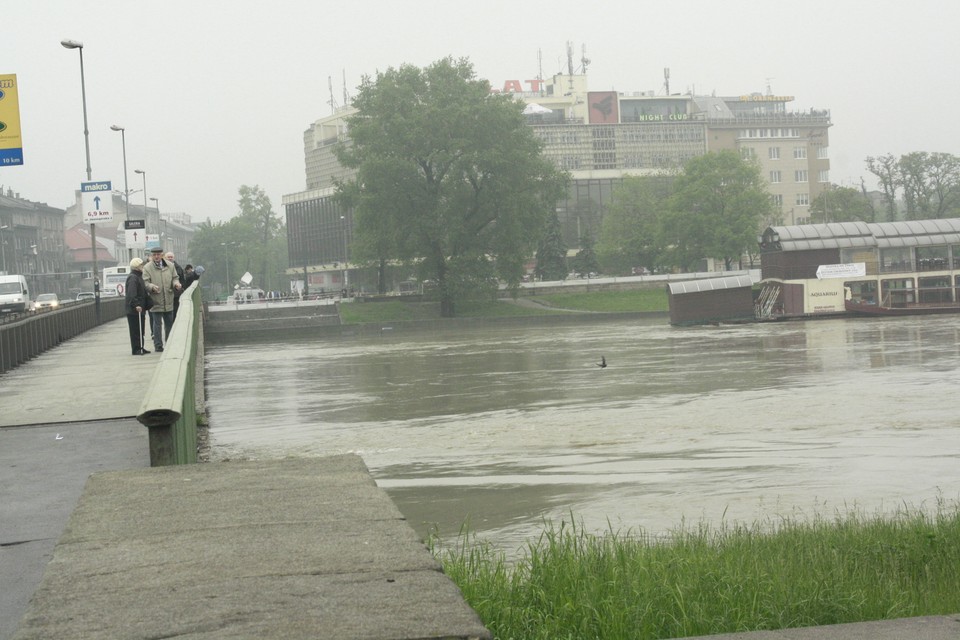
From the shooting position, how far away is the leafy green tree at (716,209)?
3922 inches

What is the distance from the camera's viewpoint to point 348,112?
180 metres

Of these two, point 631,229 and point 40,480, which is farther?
point 631,229

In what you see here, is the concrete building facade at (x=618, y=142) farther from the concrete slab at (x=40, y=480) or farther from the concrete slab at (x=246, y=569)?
the concrete slab at (x=246, y=569)

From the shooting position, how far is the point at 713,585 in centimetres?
761

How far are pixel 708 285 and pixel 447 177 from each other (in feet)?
68.3

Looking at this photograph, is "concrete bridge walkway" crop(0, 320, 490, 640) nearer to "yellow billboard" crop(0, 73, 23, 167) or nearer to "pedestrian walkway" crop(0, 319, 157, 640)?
"pedestrian walkway" crop(0, 319, 157, 640)

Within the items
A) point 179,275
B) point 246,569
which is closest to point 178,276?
point 179,275

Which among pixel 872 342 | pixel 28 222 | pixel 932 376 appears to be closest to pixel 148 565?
pixel 932 376

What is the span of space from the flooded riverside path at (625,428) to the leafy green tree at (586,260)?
68983 mm

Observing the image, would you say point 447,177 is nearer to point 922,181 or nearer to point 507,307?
point 507,307

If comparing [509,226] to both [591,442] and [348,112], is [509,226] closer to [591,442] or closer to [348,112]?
[591,442]

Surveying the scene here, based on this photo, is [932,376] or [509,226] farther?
[509,226]

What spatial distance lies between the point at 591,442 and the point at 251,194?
6902 inches

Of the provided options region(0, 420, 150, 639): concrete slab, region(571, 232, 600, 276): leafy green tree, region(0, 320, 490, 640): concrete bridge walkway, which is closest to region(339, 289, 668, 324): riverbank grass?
region(571, 232, 600, 276): leafy green tree
